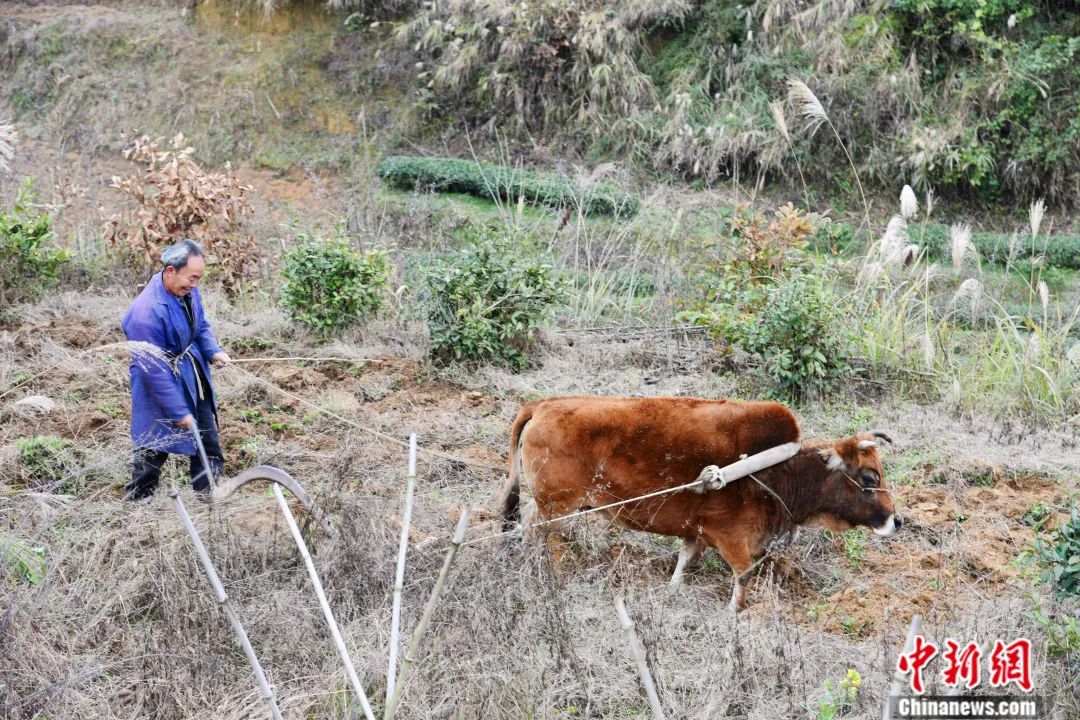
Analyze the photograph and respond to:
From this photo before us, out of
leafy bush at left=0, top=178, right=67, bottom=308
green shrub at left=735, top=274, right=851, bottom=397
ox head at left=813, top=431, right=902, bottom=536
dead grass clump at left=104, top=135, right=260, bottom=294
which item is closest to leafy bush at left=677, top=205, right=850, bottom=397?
green shrub at left=735, top=274, right=851, bottom=397

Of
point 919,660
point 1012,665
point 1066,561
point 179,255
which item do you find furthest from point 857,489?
point 179,255

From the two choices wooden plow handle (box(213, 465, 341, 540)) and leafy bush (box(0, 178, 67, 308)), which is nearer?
wooden plow handle (box(213, 465, 341, 540))

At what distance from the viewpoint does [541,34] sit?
16.8m

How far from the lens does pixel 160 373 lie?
597 cm

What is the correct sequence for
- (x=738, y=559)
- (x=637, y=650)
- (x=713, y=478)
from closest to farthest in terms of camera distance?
(x=637, y=650) < (x=713, y=478) < (x=738, y=559)

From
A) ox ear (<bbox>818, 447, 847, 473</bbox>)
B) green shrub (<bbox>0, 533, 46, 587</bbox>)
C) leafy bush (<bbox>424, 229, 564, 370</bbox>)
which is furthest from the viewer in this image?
leafy bush (<bbox>424, 229, 564, 370</bbox>)

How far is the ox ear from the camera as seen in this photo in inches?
229

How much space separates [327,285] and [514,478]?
→ 4.01m

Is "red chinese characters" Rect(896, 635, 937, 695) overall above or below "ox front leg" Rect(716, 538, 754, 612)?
above

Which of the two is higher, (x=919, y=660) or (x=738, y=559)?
(x=919, y=660)

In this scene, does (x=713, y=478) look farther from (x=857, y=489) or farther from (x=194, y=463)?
(x=194, y=463)

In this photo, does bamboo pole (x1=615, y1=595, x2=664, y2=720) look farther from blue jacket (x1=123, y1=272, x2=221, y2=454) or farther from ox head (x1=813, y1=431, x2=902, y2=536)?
blue jacket (x1=123, y1=272, x2=221, y2=454)

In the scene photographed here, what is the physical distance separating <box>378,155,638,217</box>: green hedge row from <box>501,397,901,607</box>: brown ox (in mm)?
8470

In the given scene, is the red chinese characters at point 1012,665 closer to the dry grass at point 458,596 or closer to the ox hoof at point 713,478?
the dry grass at point 458,596
